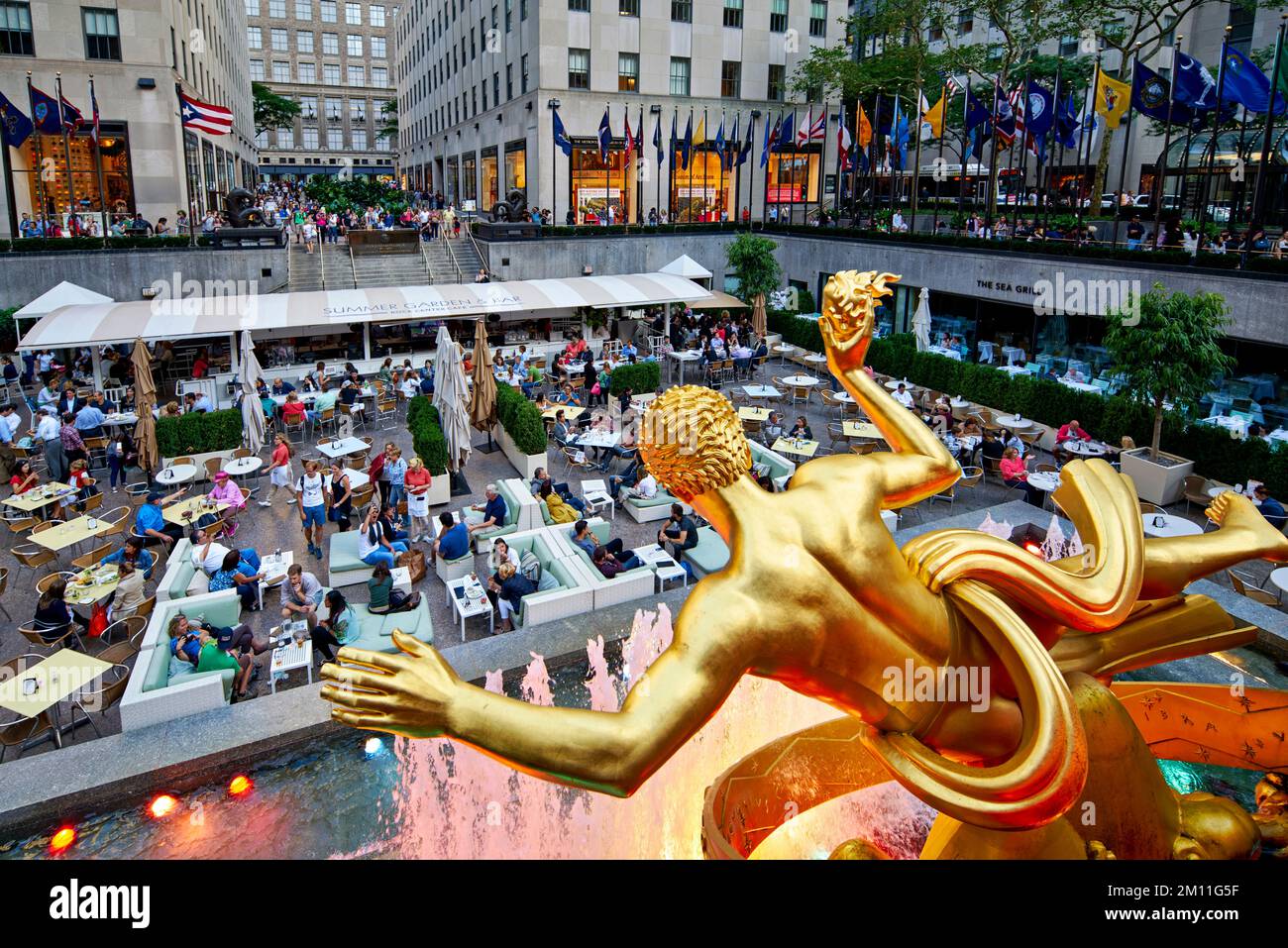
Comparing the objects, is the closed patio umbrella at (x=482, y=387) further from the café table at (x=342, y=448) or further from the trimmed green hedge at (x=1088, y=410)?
the trimmed green hedge at (x=1088, y=410)

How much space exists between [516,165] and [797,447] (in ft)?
119

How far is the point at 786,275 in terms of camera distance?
35.9 meters

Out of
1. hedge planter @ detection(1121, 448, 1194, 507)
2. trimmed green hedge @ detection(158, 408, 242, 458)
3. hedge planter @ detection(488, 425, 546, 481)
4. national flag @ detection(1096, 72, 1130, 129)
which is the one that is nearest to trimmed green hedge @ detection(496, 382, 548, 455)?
hedge planter @ detection(488, 425, 546, 481)

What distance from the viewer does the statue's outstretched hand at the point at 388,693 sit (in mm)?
2928

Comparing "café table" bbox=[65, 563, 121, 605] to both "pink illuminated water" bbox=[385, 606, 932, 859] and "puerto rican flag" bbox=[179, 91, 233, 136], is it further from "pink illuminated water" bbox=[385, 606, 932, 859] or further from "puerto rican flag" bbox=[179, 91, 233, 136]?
"puerto rican flag" bbox=[179, 91, 233, 136]

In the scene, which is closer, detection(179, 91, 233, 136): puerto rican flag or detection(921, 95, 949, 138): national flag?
detection(179, 91, 233, 136): puerto rican flag

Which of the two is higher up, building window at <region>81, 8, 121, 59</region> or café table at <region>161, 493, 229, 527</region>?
building window at <region>81, 8, 121, 59</region>

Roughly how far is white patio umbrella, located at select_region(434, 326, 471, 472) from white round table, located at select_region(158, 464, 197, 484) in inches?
173

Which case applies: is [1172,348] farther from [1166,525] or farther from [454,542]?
[454,542]

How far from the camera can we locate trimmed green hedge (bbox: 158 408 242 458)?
53.8 ft

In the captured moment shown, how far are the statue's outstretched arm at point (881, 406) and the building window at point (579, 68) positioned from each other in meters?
41.6

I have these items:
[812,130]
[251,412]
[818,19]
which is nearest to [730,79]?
[818,19]
